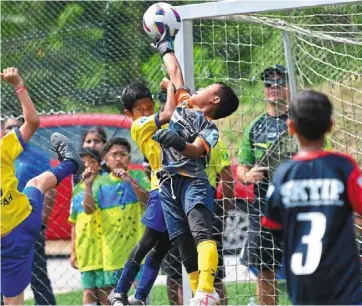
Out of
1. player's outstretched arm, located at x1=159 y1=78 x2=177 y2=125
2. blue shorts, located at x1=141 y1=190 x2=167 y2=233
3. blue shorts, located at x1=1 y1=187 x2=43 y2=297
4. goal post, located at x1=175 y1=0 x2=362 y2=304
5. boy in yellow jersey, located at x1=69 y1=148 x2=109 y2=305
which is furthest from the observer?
boy in yellow jersey, located at x1=69 y1=148 x2=109 y2=305

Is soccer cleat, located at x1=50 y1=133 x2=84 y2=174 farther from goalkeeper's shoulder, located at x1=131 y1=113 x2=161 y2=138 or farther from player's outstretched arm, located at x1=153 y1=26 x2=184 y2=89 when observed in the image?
player's outstretched arm, located at x1=153 y1=26 x2=184 y2=89

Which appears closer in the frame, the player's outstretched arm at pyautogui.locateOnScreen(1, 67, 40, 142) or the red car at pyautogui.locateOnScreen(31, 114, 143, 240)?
the player's outstretched arm at pyautogui.locateOnScreen(1, 67, 40, 142)

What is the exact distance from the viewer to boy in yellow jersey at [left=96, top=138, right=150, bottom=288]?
875cm

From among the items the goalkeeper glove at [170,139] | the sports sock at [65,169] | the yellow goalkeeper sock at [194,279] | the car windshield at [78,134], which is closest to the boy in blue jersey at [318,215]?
the goalkeeper glove at [170,139]

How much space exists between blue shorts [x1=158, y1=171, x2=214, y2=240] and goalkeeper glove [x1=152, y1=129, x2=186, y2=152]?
1.36 feet

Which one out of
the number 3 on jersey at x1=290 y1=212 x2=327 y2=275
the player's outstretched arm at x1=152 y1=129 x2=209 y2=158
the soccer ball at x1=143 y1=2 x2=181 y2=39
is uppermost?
the soccer ball at x1=143 y1=2 x2=181 y2=39

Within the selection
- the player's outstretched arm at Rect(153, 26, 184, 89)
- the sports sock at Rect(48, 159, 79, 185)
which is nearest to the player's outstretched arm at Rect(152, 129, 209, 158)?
the player's outstretched arm at Rect(153, 26, 184, 89)

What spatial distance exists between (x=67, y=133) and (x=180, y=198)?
3594 mm

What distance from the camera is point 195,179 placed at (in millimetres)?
6766

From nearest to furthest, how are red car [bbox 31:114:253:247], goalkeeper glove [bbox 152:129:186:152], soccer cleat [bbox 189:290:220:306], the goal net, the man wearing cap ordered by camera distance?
1. goalkeeper glove [bbox 152:129:186:152]
2. soccer cleat [bbox 189:290:220:306]
3. the goal net
4. the man wearing cap
5. red car [bbox 31:114:253:247]

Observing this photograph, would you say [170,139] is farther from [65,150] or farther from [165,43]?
[65,150]

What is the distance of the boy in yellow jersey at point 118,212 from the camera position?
344 inches

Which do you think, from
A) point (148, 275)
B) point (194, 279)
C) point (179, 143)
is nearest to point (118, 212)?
point (148, 275)

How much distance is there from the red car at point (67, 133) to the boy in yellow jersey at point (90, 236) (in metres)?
0.80
